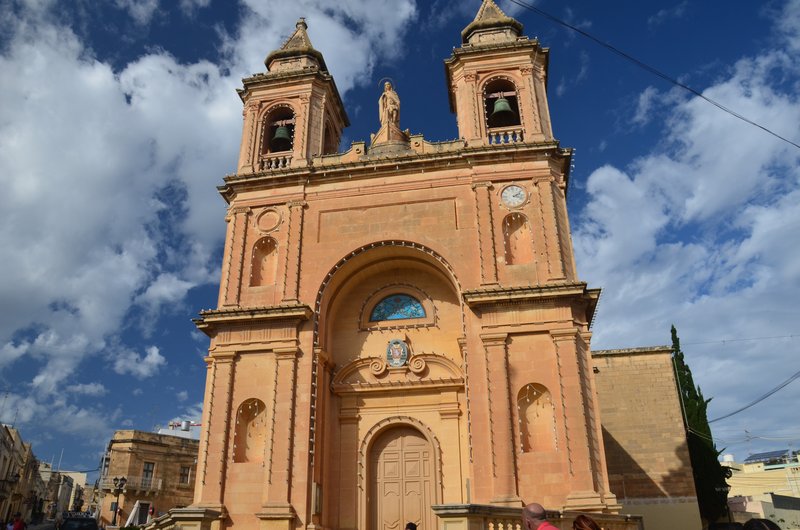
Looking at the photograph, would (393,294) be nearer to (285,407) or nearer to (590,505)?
(285,407)

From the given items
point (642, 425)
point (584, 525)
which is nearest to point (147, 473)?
point (642, 425)

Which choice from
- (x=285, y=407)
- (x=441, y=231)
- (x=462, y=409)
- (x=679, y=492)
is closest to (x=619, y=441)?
(x=679, y=492)

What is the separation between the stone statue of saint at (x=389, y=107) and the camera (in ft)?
62.2

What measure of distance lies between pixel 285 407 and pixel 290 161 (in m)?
7.17

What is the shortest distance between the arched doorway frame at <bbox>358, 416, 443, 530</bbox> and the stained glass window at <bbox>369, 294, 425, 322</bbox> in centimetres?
265

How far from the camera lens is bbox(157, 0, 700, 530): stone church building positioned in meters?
13.6

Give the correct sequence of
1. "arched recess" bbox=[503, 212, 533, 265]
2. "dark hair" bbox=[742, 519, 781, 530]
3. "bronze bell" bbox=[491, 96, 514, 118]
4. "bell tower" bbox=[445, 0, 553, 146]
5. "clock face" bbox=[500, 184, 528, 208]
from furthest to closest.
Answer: "bronze bell" bbox=[491, 96, 514, 118]
"bell tower" bbox=[445, 0, 553, 146]
"clock face" bbox=[500, 184, 528, 208]
"arched recess" bbox=[503, 212, 533, 265]
"dark hair" bbox=[742, 519, 781, 530]

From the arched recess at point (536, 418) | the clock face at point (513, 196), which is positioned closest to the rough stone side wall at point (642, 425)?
the clock face at point (513, 196)

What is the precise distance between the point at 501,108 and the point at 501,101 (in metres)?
0.28

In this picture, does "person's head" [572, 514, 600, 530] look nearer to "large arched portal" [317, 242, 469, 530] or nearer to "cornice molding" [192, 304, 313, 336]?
"large arched portal" [317, 242, 469, 530]

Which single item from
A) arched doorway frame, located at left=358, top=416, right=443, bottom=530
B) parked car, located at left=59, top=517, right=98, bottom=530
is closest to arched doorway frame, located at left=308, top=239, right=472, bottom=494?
arched doorway frame, located at left=358, top=416, right=443, bottom=530

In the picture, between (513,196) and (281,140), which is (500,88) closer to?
(513,196)

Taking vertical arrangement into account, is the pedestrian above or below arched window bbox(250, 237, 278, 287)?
below

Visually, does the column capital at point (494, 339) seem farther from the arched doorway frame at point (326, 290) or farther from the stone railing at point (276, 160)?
the stone railing at point (276, 160)
